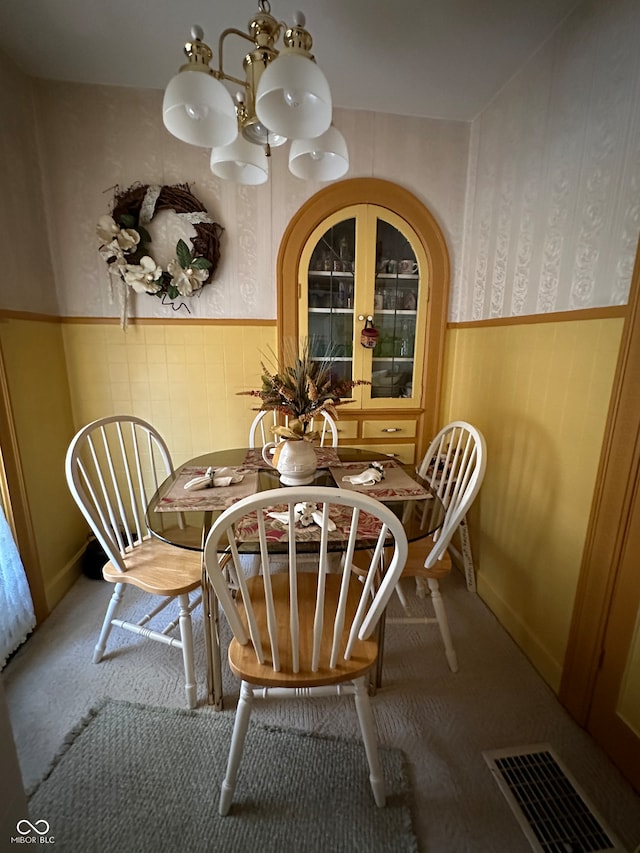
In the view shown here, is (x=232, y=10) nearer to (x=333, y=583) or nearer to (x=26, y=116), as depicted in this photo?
(x=26, y=116)

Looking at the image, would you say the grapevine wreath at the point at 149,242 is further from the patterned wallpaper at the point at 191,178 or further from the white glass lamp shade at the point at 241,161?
the white glass lamp shade at the point at 241,161

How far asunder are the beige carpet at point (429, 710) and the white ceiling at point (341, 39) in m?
2.46

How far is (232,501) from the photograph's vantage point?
1.33 metres

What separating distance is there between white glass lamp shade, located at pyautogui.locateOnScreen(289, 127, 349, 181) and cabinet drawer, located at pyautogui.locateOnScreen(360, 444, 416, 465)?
1431 millimetres

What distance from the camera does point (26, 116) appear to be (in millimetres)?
1753

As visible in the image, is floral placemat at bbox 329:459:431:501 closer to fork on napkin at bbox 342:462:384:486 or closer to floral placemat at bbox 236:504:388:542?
fork on napkin at bbox 342:462:384:486

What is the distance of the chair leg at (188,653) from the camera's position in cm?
130

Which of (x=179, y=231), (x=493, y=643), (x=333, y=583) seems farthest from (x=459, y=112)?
(x=493, y=643)

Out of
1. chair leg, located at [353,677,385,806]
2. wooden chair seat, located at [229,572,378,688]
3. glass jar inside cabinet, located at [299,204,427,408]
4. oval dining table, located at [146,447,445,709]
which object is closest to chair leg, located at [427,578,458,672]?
oval dining table, located at [146,447,445,709]

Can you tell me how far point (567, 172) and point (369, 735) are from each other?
6.48ft

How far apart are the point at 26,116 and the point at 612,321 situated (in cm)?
262

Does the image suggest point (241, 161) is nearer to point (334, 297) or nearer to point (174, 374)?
point (334, 297)

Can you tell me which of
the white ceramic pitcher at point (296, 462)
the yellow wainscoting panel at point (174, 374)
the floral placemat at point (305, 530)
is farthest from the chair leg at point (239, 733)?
the yellow wainscoting panel at point (174, 374)

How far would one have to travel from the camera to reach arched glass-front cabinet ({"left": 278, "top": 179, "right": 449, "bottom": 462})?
205cm
